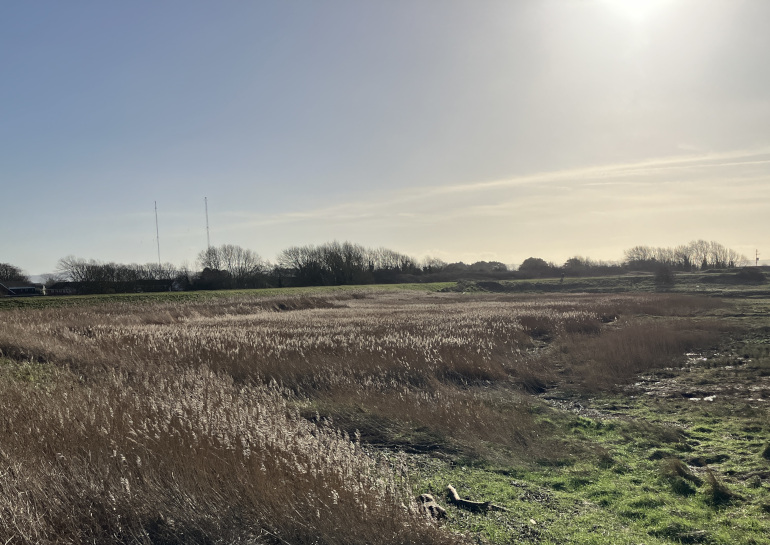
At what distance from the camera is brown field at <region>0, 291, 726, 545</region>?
5.32 metres

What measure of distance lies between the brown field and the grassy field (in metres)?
0.04

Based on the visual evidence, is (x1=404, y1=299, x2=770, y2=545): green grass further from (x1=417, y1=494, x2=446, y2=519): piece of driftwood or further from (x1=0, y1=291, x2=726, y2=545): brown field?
(x1=0, y1=291, x2=726, y2=545): brown field

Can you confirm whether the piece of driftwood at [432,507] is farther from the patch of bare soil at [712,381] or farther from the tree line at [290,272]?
the tree line at [290,272]

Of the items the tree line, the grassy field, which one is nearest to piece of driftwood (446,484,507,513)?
the grassy field

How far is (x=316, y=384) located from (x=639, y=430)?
25.3 ft

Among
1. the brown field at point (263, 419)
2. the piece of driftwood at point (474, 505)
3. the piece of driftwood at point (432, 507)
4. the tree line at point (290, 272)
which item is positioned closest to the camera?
the brown field at point (263, 419)

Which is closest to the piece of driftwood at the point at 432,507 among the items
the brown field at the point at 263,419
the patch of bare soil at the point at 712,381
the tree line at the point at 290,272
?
the brown field at the point at 263,419

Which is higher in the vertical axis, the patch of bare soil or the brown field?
the brown field

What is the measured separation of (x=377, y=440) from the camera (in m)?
9.87

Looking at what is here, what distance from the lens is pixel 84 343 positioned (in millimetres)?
17734

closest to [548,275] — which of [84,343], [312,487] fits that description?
[84,343]

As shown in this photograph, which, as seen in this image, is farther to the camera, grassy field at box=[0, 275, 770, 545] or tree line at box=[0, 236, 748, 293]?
tree line at box=[0, 236, 748, 293]

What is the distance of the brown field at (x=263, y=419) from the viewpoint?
532 cm

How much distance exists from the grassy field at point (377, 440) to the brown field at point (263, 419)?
1.4 inches
